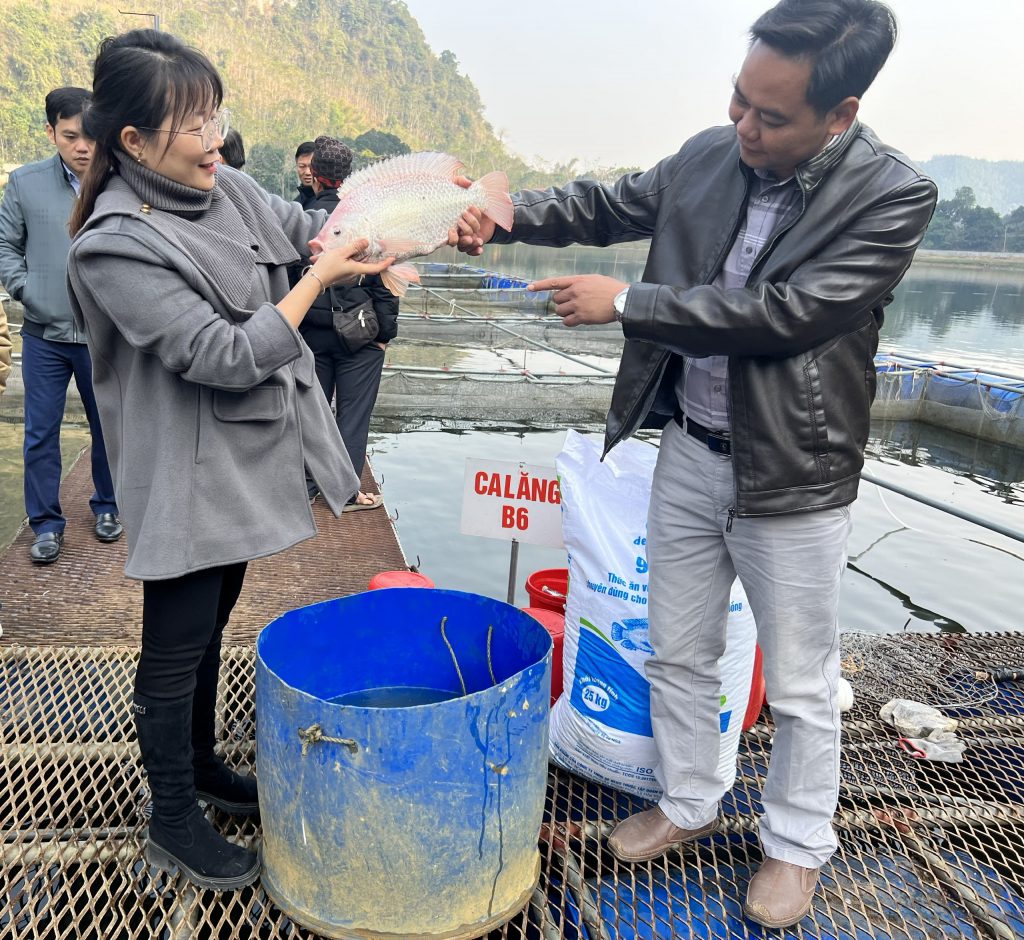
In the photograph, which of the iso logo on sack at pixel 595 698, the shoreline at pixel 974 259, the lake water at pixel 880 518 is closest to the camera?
the iso logo on sack at pixel 595 698

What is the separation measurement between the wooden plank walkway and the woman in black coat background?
1.39ft

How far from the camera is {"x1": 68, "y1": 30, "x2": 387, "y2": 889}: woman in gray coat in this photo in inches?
60.6

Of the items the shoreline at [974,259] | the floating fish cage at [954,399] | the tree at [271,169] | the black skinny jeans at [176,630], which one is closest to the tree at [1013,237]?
the shoreline at [974,259]

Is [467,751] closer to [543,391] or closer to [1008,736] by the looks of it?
[1008,736]

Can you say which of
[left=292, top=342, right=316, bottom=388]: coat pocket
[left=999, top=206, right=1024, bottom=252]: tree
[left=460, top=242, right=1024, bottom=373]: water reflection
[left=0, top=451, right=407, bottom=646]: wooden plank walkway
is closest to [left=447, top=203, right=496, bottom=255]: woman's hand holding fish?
[left=292, top=342, right=316, bottom=388]: coat pocket

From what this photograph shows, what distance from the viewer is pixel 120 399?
1.71 metres

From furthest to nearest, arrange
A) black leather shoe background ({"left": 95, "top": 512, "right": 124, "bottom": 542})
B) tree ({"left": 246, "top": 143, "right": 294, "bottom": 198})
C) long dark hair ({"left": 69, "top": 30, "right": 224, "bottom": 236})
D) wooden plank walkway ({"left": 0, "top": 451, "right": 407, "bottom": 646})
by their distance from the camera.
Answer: tree ({"left": 246, "top": 143, "right": 294, "bottom": 198}), black leather shoe background ({"left": 95, "top": 512, "right": 124, "bottom": 542}), wooden plank walkway ({"left": 0, "top": 451, "right": 407, "bottom": 646}), long dark hair ({"left": 69, "top": 30, "right": 224, "bottom": 236})

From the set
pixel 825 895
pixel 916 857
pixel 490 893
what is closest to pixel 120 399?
pixel 490 893

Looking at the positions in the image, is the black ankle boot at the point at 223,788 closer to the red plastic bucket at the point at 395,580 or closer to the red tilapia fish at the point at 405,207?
the red plastic bucket at the point at 395,580

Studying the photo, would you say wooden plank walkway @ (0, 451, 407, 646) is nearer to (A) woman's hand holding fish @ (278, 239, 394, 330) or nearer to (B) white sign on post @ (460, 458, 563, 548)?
(B) white sign on post @ (460, 458, 563, 548)

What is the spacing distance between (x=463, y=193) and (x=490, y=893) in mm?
1824

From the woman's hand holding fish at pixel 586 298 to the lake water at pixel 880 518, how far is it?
12.3 feet

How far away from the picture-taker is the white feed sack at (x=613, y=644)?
231 centimetres

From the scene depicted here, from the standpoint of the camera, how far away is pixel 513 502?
3.43m
